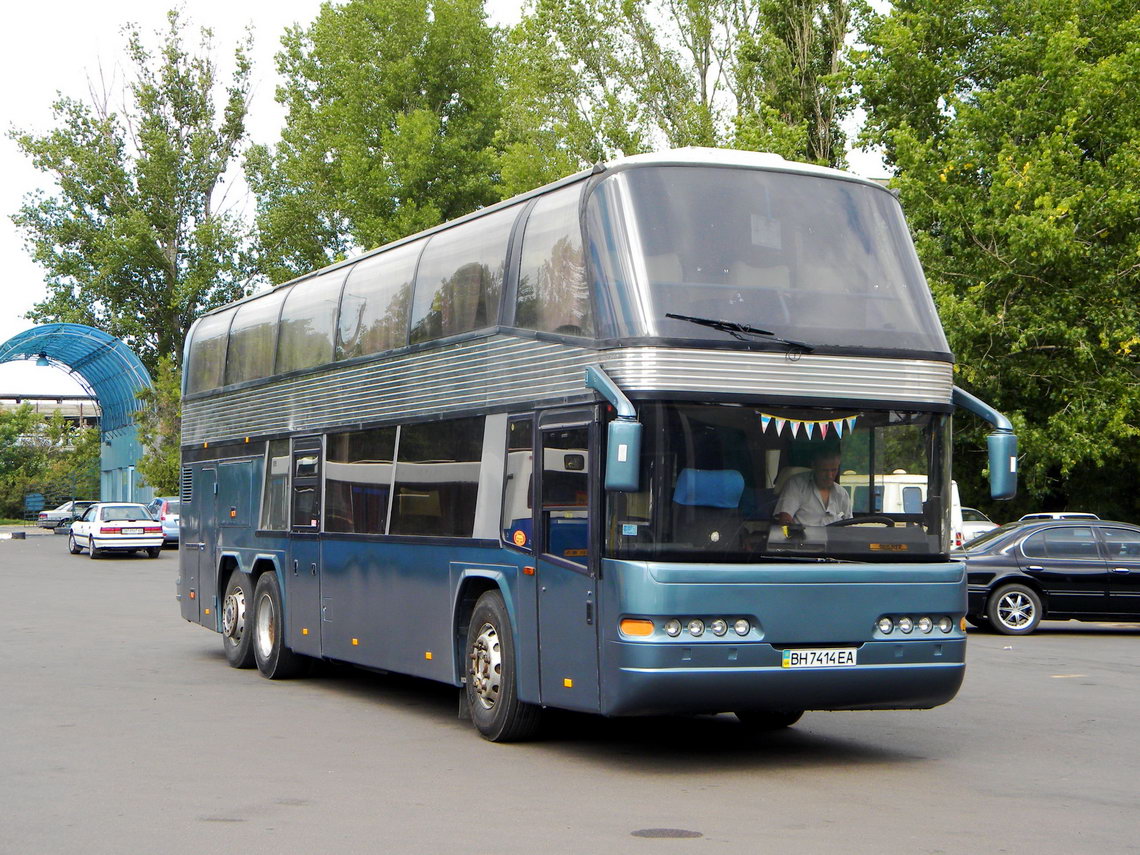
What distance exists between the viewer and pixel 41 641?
18531 millimetres

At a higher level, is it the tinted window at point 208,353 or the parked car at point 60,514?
A: the tinted window at point 208,353

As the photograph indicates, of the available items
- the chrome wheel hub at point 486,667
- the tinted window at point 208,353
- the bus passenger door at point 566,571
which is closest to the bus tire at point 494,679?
the chrome wheel hub at point 486,667

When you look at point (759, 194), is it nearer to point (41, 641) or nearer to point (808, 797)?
point (808, 797)

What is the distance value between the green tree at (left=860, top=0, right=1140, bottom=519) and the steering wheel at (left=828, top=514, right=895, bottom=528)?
1989cm

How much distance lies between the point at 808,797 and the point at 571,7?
123ft

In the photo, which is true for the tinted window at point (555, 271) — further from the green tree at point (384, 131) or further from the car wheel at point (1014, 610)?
the green tree at point (384, 131)

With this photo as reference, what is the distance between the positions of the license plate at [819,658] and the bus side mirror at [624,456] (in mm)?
1493

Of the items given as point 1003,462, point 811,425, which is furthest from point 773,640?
point 1003,462

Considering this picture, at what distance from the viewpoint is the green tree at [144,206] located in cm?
6450

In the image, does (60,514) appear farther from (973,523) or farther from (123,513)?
(973,523)

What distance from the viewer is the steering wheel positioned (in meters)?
9.47

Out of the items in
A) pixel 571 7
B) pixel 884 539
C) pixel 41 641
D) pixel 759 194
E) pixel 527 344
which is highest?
pixel 571 7

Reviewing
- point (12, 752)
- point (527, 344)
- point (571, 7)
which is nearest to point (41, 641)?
point (12, 752)

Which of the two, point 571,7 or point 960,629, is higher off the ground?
point 571,7
